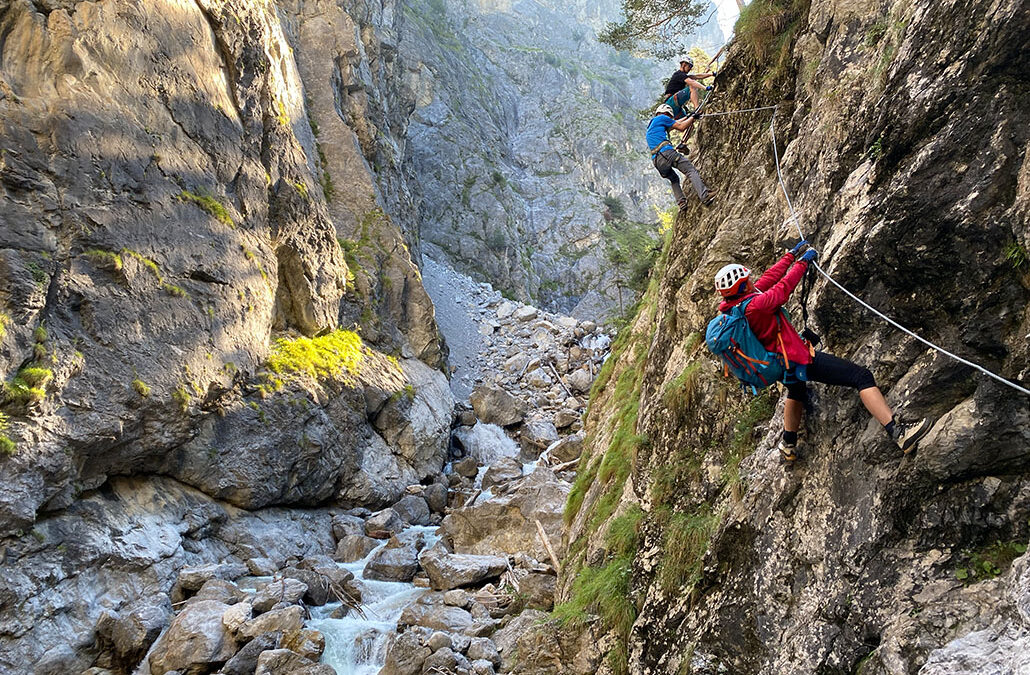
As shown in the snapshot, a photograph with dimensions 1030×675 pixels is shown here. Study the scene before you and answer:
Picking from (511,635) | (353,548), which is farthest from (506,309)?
(511,635)

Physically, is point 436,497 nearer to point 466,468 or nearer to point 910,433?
point 466,468

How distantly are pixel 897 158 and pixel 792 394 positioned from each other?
206cm

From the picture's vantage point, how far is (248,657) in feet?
32.5

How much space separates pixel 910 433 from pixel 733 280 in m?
1.70

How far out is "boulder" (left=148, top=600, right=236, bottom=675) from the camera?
1005cm

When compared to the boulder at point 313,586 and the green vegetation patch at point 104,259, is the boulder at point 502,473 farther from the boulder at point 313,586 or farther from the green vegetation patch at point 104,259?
the green vegetation patch at point 104,259

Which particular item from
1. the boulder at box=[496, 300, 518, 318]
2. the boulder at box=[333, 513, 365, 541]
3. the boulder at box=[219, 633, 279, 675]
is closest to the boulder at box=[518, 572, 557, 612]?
the boulder at box=[219, 633, 279, 675]

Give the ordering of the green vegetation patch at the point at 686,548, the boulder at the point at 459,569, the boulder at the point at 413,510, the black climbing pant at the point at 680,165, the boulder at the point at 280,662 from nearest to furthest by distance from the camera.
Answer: the green vegetation patch at the point at 686,548 → the black climbing pant at the point at 680,165 → the boulder at the point at 280,662 → the boulder at the point at 459,569 → the boulder at the point at 413,510

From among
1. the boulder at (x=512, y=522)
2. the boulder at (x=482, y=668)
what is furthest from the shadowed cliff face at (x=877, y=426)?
the boulder at (x=512, y=522)

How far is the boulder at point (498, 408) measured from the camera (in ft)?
91.1

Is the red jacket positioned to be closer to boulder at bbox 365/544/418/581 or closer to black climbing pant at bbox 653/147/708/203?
black climbing pant at bbox 653/147/708/203

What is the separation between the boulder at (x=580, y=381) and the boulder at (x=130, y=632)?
21156 mm

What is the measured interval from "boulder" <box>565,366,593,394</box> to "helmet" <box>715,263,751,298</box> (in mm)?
24918

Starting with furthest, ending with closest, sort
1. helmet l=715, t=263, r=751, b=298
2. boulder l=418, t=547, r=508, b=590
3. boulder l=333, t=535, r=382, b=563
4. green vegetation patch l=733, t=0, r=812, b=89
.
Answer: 1. boulder l=333, t=535, r=382, b=563
2. boulder l=418, t=547, r=508, b=590
3. green vegetation patch l=733, t=0, r=812, b=89
4. helmet l=715, t=263, r=751, b=298
